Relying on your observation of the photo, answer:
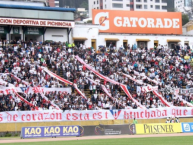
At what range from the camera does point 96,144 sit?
2755 centimetres

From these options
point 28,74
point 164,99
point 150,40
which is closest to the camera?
point 28,74

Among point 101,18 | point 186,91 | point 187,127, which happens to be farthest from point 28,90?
point 101,18

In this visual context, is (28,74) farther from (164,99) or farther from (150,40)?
(150,40)

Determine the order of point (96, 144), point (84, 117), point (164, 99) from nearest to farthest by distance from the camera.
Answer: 1. point (96, 144)
2. point (84, 117)
3. point (164, 99)

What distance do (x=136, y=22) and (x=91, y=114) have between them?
2439 cm

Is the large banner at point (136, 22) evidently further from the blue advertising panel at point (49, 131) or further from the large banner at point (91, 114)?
the blue advertising panel at point (49, 131)

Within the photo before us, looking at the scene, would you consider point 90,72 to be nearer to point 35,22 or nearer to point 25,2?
point 35,22

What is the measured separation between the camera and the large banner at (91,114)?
38.8 metres

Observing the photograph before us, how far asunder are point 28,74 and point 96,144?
18.1 m

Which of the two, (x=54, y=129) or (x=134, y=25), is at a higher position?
(x=134, y=25)

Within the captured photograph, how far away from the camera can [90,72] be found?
4831 cm

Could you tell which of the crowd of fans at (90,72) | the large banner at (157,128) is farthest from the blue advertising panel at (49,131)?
the large banner at (157,128)

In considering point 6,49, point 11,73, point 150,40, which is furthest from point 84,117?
point 150,40

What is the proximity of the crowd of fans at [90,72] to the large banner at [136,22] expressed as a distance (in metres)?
5.90
